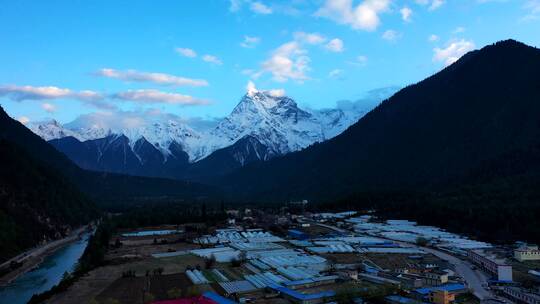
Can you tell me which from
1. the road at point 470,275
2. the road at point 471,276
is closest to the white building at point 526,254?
the road at point 471,276

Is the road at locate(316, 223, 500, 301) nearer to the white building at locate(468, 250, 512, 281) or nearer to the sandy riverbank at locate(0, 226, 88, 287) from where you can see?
the white building at locate(468, 250, 512, 281)

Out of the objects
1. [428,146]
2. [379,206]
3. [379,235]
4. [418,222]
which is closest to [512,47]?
[428,146]

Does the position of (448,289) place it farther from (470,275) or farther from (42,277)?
(42,277)

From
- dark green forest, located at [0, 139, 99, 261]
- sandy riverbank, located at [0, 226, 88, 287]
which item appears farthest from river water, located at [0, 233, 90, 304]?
dark green forest, located at [0, 139, 99, 261]

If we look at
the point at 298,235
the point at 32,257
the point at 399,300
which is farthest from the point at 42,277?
the point at 399,300

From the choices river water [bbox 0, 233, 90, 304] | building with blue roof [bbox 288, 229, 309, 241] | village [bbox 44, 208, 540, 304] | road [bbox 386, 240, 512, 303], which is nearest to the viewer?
village [bbox 44, 208, 540, 304]
